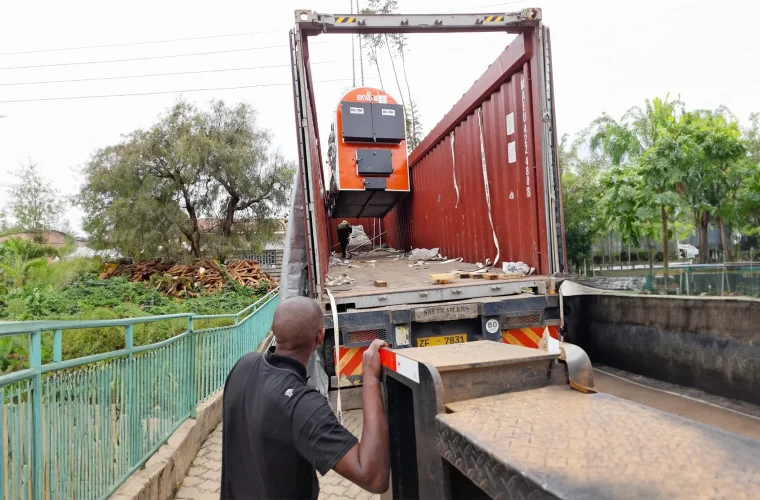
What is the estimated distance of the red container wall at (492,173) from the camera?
4.53 meters

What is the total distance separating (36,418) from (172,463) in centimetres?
176

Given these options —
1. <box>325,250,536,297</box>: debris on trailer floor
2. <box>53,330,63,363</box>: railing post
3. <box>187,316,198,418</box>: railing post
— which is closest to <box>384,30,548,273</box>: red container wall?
<box>325,250,536,297</box>: debris on trailer floor

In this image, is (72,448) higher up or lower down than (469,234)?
lower down

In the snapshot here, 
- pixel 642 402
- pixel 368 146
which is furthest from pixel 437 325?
pixel 368 146

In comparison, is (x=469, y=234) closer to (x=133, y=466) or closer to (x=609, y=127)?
(x=133, y=466)

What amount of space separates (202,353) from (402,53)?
15224mm

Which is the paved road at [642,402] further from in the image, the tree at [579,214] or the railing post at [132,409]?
the tree at [579,214]

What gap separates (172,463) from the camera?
11.8 feet

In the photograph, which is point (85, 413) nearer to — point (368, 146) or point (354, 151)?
point (354, 151)

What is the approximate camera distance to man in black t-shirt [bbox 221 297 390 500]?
1451 millimetres

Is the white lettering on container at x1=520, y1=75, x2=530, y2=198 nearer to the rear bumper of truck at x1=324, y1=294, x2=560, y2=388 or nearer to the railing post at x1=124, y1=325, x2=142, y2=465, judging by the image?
the rear bumper of truck at x1=324, y1=294, x2=560, y2=388

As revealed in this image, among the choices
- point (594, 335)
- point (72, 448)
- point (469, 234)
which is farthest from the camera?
point (469, 234)

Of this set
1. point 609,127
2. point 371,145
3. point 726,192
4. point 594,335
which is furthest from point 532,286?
point 609,127

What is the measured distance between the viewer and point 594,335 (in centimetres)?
487
